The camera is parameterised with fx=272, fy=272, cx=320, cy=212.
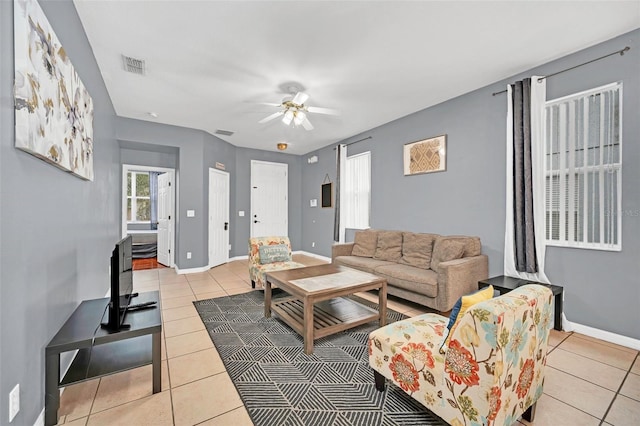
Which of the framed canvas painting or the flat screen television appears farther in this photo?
the framed canvas painting

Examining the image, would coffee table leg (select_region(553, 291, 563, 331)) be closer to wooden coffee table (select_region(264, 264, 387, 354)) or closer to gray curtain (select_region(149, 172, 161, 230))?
wooden coffee table (select_region(264, 264, 387, 354))

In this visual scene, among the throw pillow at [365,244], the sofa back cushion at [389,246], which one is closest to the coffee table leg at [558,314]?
the sofa back cushion at [389,246]

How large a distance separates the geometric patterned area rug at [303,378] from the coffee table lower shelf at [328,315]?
0.12 m

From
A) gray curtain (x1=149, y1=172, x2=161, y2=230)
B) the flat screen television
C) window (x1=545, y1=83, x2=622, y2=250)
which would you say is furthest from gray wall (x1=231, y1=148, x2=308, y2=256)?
window (x1=545, y1=83, x2=622, y2=250)

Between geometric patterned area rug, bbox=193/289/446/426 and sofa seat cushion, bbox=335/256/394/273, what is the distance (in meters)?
0.92

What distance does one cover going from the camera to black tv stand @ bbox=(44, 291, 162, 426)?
1479 mm

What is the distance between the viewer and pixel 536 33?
7.91 ft

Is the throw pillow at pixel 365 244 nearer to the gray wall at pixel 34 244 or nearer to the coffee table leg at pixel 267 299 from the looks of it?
the coffee table leg at pixel 267 299

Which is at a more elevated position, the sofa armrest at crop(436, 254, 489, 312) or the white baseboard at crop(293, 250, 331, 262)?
the sofa armrest at crop(436, 254, 489, 312)

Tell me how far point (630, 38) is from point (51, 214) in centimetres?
470

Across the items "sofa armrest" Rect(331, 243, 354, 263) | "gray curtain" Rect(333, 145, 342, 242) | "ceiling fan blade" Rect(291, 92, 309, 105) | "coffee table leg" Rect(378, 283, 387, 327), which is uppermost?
"ceiling fan blade" Rect(291, 92, 309, 105)

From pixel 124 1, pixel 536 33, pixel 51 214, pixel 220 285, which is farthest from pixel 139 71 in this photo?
pixel 536 33

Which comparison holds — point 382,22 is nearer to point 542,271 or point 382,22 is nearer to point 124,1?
point 124,1

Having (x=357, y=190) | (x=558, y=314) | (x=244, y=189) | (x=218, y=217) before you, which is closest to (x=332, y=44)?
(x=357, y=190)
